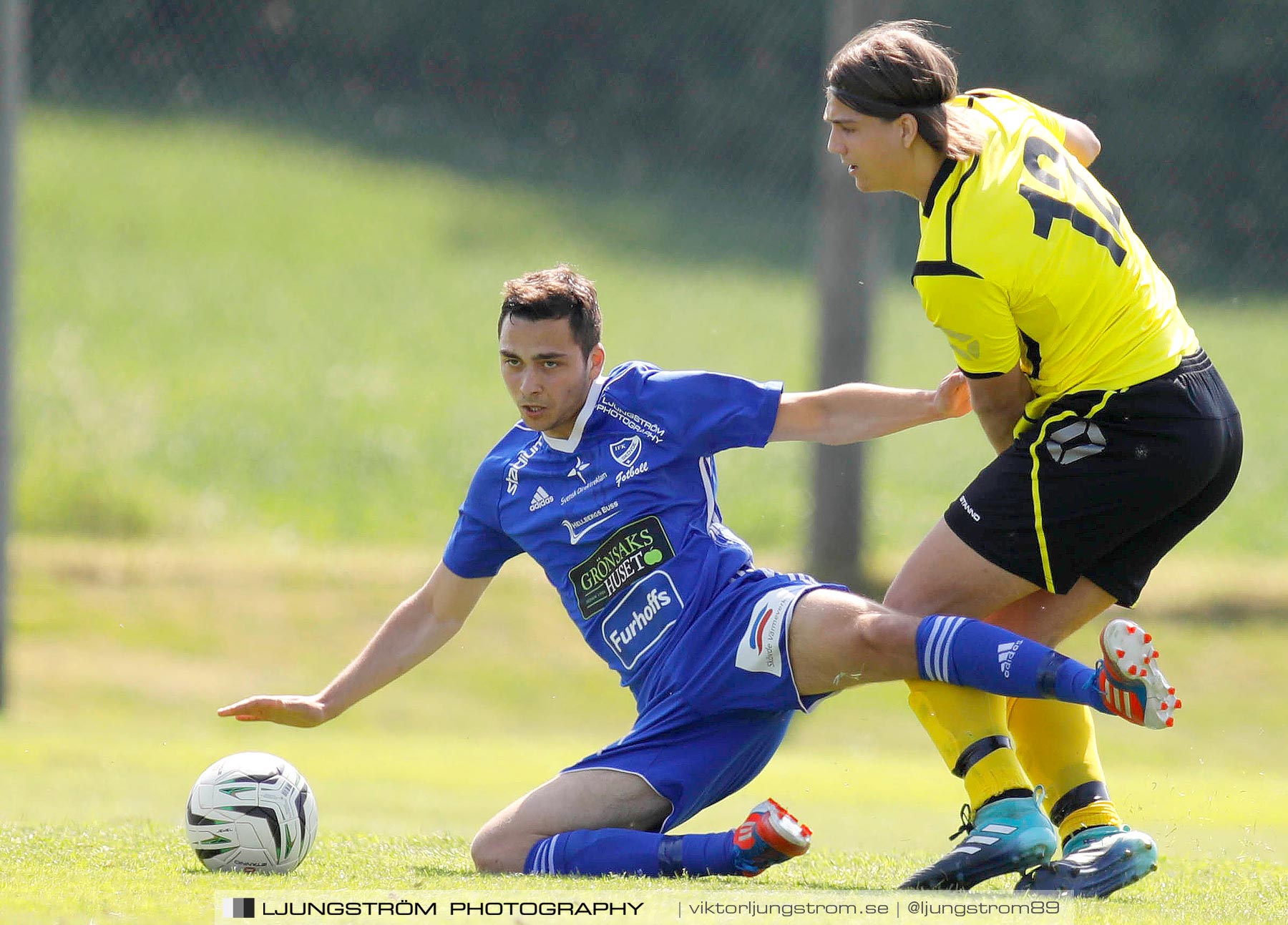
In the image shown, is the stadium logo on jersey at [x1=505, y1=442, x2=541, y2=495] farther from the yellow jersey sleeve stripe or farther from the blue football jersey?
the yellow jersey sleeve stripe

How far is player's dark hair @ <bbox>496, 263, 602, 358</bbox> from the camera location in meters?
4.66

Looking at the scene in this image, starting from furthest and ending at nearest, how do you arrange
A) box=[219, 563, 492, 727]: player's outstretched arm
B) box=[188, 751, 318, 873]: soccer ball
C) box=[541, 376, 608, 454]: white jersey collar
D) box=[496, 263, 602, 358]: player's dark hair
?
1. box=[219, 563, 492, 727]: player's outstretched arm
2. box=[541, 376, 608, 454]: white jersey collar
3. box=[496, 263, 602, 358]: player's dark hair
4. box=[188, 751, 318, 873]: soccer ball

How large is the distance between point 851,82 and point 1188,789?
4246mm

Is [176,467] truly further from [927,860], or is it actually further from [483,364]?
[927,860]

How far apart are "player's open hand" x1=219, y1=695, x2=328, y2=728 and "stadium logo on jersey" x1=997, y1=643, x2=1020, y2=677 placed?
2.01 meters

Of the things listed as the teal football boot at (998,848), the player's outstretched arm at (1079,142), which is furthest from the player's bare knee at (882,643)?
the player's outstretched arm at (1079,142)

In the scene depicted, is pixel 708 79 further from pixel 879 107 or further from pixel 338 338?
pixel 879 107

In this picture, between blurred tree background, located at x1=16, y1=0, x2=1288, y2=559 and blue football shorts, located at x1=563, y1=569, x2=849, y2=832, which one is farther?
blurred tree background, located at x1=16, y1=0, x2=1288, y2=559

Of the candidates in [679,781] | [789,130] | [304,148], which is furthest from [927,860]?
[304,148]

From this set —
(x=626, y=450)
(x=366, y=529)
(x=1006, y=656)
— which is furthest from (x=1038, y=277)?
(x=366, y=529)

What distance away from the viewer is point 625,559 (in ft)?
15.3

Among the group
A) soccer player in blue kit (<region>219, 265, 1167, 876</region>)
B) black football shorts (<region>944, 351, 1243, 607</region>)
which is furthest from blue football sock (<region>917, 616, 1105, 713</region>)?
black football shorts (<region>944, 351, 1243, 607</region>)

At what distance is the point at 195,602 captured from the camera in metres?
10.2

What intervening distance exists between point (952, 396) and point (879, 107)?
2.82 feet
